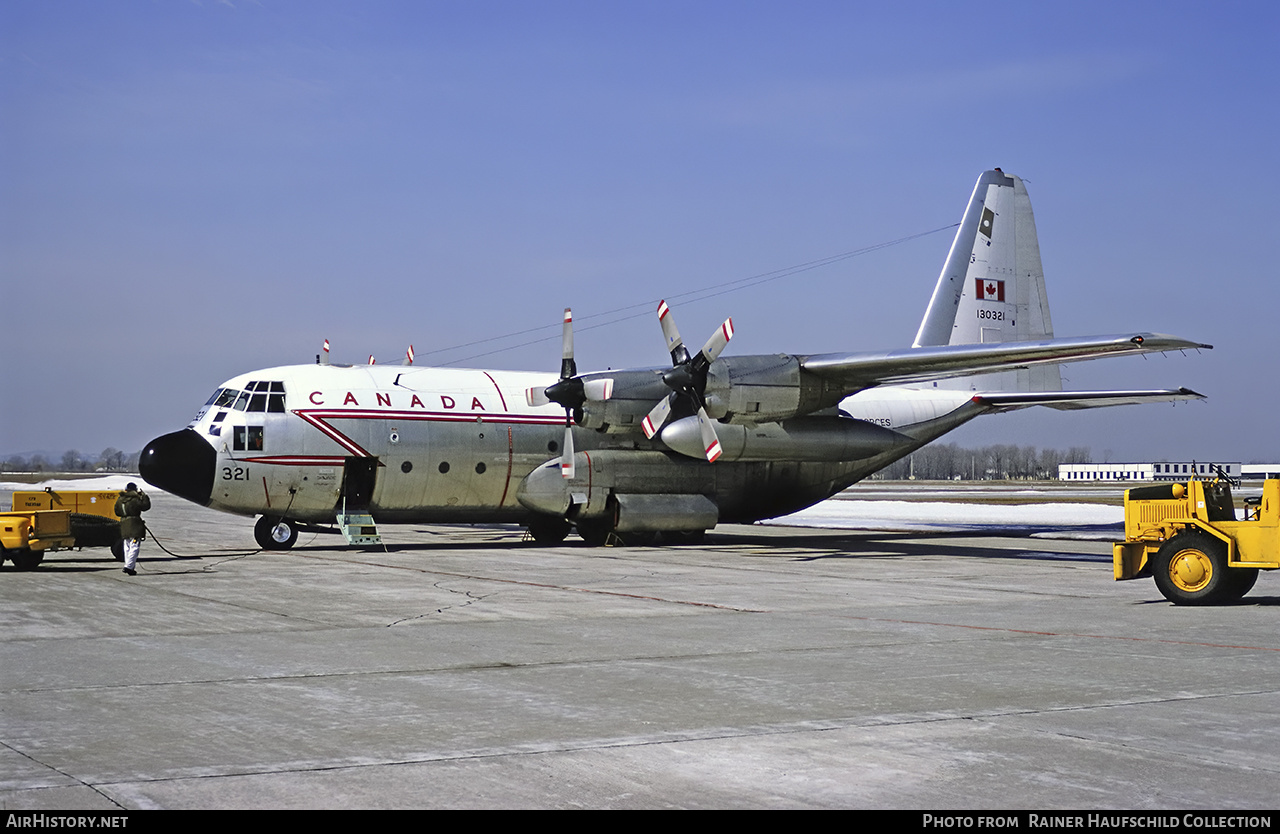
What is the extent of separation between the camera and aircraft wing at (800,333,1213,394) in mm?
22366

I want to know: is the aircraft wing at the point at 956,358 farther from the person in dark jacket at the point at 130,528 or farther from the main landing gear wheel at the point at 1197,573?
the person in dark jacket at the point at 130,528

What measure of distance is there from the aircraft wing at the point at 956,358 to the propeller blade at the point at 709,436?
234 cm

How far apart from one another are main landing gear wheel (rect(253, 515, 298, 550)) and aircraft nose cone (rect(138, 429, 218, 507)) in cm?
151

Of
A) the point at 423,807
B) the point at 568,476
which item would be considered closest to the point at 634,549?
the point at 568,476

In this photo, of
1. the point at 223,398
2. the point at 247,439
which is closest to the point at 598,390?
the point at 247,439

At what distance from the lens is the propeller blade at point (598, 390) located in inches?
1052

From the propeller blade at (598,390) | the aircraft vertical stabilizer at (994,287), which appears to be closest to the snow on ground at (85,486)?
the propeller blade at (598,390)

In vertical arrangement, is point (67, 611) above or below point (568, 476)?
below

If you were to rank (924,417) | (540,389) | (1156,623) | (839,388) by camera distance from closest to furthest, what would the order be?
(1156,623) → (839,388) → (540,389) → (924,417)

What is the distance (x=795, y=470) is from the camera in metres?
30.4

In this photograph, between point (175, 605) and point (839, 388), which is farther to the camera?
Answer: point (839, 388)

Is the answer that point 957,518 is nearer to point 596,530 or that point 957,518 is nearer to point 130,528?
point 596,530

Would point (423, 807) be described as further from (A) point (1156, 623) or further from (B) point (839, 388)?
(B) point (839, 388)

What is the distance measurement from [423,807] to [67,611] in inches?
408
